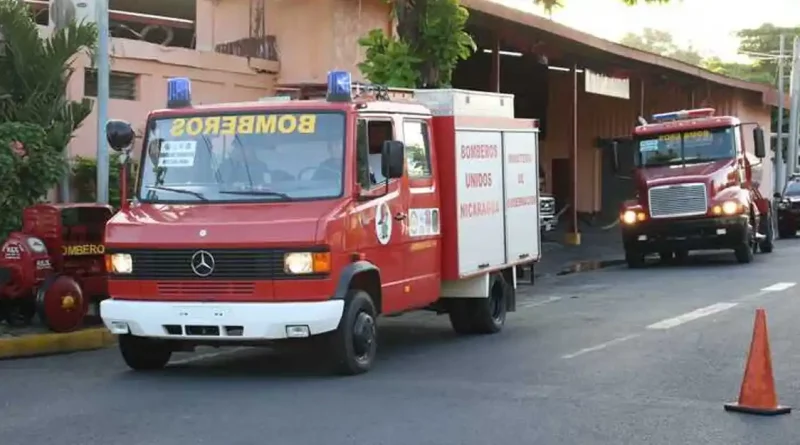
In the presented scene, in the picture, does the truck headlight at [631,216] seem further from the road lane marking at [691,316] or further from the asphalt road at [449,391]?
the asphalt road at [449,391]

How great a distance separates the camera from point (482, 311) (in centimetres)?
1257

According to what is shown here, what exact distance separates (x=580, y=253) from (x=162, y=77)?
11.7 meters

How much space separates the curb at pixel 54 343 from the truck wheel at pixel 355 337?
11.5ft

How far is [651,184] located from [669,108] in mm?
18029

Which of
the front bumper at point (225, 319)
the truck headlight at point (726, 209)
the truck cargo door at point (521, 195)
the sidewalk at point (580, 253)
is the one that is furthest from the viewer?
the sidewalk at point (580, 253)

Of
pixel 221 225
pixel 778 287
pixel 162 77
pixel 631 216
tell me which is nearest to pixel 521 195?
pixel 221 225

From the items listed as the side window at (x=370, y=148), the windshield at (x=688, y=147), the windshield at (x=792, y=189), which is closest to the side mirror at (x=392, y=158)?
the side window at (x=370, y=148)

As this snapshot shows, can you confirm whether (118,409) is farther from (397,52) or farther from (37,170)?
(397,52)

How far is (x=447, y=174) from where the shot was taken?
1144 cm

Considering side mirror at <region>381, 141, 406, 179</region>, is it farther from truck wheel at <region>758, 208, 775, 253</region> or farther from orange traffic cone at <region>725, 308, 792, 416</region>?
truck wheel at <region>758, 208, 775, 253</region>

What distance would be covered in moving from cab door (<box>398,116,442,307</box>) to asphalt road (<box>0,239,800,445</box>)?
A: 685 millimetres

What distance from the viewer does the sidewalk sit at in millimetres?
23016

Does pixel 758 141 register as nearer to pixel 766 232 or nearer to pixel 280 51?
pixel 766 232

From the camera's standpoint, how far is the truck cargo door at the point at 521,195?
41.9ft
